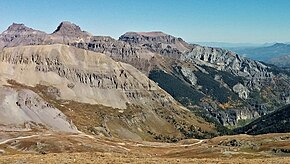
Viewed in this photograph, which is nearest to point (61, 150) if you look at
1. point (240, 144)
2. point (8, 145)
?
point (8, 145)

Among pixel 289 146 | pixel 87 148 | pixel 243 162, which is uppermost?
pixel 243 162

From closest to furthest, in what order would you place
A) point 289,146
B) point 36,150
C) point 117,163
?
point 117,163
point 289,146
point 36,150

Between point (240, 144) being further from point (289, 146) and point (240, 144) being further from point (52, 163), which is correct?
point (52, 163)

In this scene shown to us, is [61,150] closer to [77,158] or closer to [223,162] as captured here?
[77,158]

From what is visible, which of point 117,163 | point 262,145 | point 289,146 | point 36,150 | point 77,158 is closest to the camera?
point 117,163

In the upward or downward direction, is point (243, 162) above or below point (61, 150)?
above

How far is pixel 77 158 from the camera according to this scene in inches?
2419

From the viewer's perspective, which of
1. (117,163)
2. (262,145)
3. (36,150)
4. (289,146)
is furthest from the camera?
(36,150)

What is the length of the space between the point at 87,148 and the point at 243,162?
113476mm

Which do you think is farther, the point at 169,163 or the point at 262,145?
the point at 262,145

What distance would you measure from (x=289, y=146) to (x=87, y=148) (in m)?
81.1

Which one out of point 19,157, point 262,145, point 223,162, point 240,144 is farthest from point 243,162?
point 240,144

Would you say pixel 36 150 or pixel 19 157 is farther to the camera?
pixel 36 150

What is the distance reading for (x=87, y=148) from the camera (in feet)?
538
